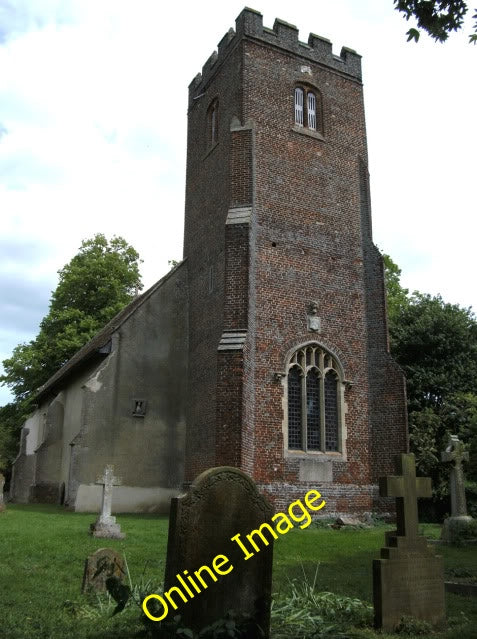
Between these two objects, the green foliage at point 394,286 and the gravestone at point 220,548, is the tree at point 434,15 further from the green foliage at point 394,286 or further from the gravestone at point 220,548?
the green foliage at point 394,286

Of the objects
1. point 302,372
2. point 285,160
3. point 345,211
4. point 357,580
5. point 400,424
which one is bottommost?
point 357,580

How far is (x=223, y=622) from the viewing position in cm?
502

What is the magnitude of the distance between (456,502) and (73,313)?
2130cm

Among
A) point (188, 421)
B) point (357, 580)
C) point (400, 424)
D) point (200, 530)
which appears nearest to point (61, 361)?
point (188, 421)

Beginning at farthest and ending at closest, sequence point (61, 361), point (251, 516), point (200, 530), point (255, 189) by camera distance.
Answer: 1. point (61, 361)
2. point (255, 189)
3. point (251, 516)
4. point (200, 530)

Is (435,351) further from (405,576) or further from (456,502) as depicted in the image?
(405,576)

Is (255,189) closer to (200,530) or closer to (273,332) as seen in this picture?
(273,332)

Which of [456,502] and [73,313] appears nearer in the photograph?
[456,502]

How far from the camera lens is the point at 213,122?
20719 millimetres

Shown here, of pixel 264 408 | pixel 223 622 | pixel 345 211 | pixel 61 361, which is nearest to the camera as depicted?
pixel 223 622

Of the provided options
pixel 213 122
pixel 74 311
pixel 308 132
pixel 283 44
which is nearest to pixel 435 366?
pixel 308 132

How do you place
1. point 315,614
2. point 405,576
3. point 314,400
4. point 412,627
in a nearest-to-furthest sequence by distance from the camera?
point 412,627 < point 405,576 < point 315,614 < point 314,400

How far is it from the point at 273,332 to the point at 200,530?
38.1 feet

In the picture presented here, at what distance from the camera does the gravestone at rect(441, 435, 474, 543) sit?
12.8 m
